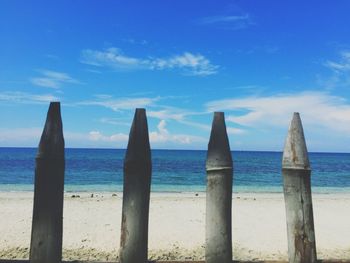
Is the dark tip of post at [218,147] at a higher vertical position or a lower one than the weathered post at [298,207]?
higher

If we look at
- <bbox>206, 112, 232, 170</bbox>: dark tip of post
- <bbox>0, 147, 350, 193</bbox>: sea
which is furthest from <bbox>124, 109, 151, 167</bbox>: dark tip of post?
<bbox>0, 147, 350, 193</bbox>: sea

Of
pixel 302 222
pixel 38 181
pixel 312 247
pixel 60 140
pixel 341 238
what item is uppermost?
pixel 60 140

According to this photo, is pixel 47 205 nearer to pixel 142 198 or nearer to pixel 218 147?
pixel 142 198

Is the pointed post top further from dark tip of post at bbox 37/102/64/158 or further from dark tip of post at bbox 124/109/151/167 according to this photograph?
dark tip of post at bbox 37/102/64/158

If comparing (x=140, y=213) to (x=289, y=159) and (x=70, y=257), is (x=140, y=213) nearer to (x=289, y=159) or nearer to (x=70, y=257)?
(x=289, y=159)

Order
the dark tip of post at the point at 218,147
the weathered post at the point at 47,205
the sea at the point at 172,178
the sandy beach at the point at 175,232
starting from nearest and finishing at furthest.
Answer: the weathered post at the point at 47,205 < the dark tip of post at the point at 218,147 < the sandy beach at the point at 175,232 < the sea at the point at 172,178

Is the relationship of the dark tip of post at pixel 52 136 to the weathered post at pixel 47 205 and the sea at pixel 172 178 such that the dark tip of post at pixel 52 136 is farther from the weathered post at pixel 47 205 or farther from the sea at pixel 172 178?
the sea at pixel 172 178

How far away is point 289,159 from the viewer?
12.2 feet

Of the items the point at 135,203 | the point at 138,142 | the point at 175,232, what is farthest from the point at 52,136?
the point at 175,232

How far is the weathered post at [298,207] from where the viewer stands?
359 cm

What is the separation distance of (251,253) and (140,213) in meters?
5.00

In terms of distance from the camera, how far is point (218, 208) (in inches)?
142

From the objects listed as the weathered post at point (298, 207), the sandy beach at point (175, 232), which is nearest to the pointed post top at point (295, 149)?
the weathered post at point (298, 207)

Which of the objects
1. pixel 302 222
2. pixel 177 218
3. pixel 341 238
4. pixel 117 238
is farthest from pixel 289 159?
A: pixel 177 218
